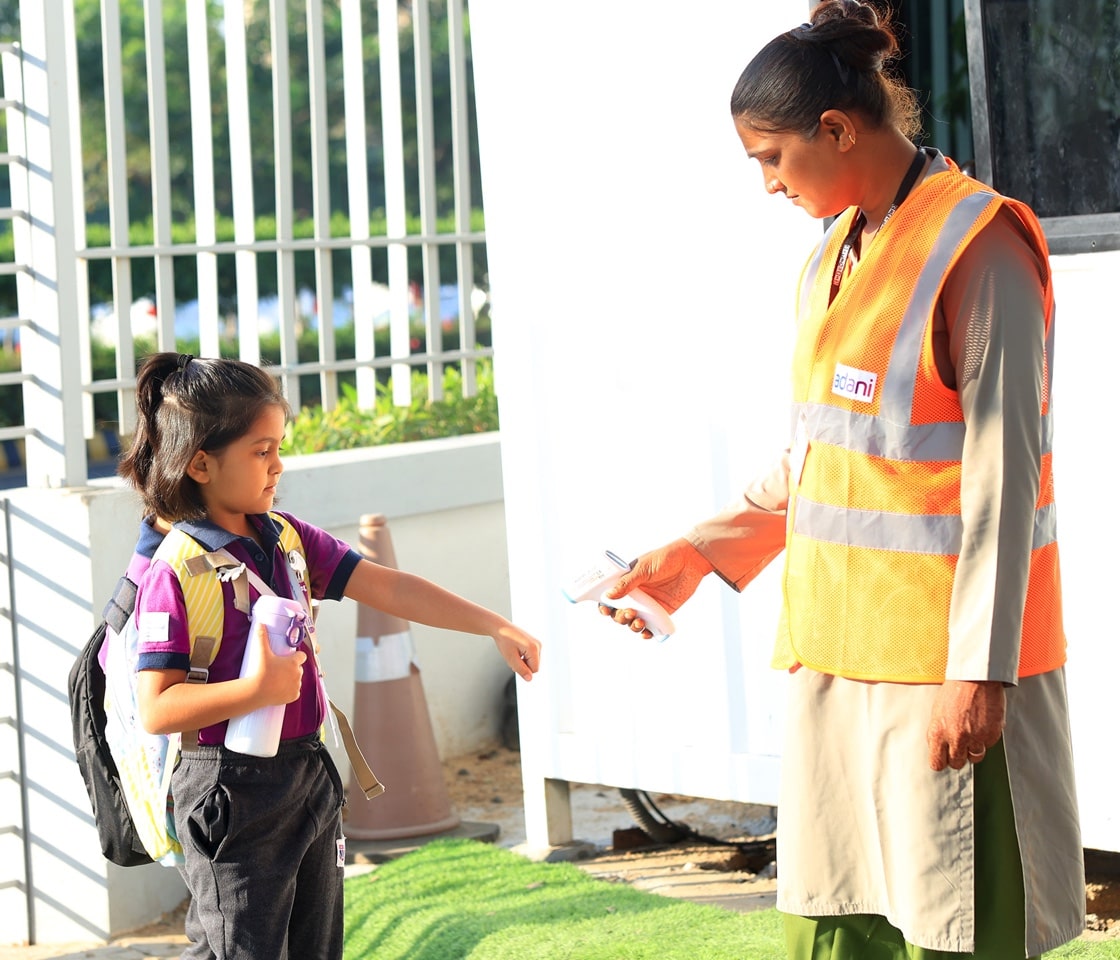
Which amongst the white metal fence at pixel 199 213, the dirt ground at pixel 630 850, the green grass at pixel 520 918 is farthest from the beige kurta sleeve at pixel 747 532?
the white metal fence at pixel 199 213

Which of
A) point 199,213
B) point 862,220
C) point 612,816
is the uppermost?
point 199,213

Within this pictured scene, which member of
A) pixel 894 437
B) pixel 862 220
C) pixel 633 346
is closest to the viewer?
pixel 894 437

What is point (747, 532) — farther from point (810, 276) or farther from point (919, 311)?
point (919, 311)

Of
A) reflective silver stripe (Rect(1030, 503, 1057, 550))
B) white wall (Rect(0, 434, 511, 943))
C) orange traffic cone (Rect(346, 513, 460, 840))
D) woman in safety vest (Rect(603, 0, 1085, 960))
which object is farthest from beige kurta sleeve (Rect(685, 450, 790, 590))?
orange traffic cone (Rect(346, 513, 460, 840))

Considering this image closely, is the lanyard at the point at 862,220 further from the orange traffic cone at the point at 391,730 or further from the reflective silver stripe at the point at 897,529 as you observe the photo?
the orange traffic cone at the point at 391,730

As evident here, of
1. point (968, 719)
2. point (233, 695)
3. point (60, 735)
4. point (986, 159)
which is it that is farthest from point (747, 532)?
point (60, 735)

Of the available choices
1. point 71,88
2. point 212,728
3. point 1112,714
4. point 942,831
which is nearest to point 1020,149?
point 1112,714

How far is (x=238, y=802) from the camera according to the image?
2.78 metres

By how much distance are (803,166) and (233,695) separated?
128 centimetres

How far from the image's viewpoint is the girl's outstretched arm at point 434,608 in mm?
3072

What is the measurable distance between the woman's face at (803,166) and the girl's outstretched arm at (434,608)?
0.99 m

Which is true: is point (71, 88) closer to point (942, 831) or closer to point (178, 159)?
point (942, 831)

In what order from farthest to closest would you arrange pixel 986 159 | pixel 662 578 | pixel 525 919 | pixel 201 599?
1. pixel 525 919
2. pixel 986 159
3. pixel 662 578
4. pixel 201 599

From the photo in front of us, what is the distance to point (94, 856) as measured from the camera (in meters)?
4.98
